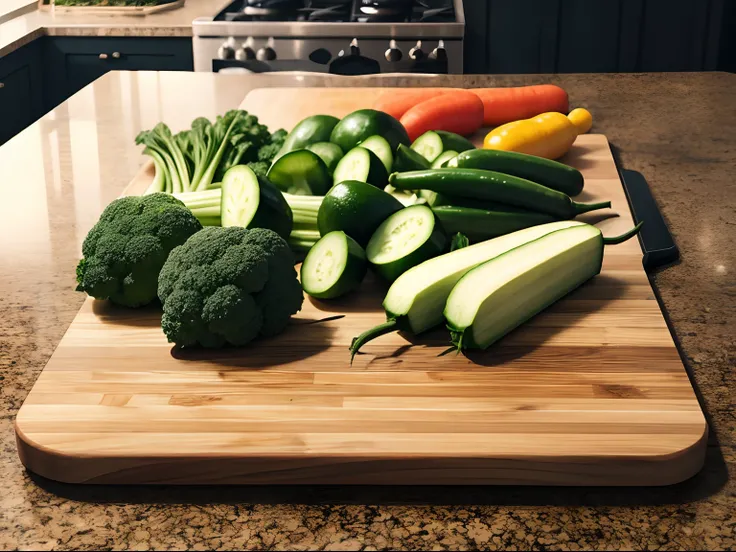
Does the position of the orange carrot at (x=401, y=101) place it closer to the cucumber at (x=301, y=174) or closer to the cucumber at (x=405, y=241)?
the cucumber at (x=301, y=174)

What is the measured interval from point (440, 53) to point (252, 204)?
99.6 inches

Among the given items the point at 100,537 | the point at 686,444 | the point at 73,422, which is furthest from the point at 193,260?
the point at 686,444

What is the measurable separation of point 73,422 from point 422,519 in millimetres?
438

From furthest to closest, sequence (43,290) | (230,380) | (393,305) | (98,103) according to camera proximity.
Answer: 1. (98,103)
2. (43,290)
3. (393,305)
4. (230,380)

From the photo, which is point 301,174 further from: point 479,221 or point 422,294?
point 422,294

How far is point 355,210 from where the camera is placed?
1.47 meters

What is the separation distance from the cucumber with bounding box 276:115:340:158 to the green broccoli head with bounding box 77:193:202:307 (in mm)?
547

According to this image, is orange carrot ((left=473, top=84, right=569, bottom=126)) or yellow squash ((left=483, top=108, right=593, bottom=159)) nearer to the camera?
yellow squash ((left=483, top=108, right=593, bottom=159))

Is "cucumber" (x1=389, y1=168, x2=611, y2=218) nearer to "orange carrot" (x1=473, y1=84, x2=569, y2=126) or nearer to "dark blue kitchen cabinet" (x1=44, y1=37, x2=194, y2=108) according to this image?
"orange carrot" (x1=473, y1=84, x2=569, y2=126)

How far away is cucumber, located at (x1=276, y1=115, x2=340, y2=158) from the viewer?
1.92 meters

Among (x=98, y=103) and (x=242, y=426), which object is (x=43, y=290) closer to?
(x=242, y=426)

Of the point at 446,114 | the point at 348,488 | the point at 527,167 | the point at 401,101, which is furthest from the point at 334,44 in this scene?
the point at 348,488

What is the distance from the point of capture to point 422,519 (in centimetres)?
96

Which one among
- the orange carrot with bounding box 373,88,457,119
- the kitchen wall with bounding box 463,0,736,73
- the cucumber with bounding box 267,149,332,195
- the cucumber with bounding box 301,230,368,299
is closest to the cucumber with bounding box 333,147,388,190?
the cucumber with bounding box 267,149,332,195
